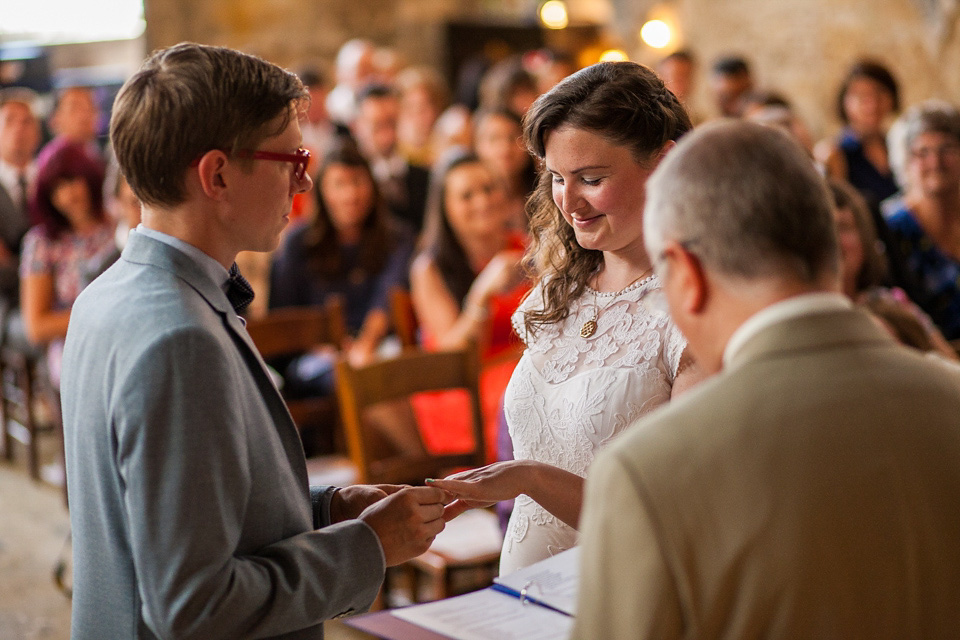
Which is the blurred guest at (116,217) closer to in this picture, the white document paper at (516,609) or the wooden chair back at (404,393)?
the wooden chair back at (404,393)

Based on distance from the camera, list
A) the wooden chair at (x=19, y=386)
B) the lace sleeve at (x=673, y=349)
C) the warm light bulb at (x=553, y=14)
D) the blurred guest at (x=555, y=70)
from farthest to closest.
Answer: the warm light bulb at (x=553, y=14) → the blurred guest at (x=555, y=70) → the wooden chair at (x=19, y=386) → the lace sleeve at (x=673, y=349)

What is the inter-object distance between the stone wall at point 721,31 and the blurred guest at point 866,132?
219 centimetres

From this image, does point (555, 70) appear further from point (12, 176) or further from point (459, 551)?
point (459, 551)

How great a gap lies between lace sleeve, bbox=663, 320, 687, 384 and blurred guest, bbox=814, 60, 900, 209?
4.08m

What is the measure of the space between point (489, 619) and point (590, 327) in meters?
0.59

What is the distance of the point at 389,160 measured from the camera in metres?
6.48

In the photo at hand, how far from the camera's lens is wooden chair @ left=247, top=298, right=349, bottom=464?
3.60m

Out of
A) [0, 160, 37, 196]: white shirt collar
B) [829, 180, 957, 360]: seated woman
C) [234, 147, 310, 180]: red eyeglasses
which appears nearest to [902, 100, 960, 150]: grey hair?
[829, 180, 957, 360]: seated woman

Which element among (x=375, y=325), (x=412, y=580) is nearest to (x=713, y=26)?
(x=375, y=325)

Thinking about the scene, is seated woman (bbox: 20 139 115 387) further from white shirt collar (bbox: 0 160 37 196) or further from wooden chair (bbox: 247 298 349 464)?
white shirt collar (bbox: 0 160 37 196)

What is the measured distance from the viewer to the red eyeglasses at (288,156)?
129cm

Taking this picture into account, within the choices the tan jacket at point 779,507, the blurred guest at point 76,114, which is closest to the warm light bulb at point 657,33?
the blurred guest at point 76,114

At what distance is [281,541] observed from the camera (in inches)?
49.4

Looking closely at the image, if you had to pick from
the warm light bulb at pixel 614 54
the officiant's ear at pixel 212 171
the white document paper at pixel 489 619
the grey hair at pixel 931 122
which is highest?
the warm light bulb at pixel 614 54
